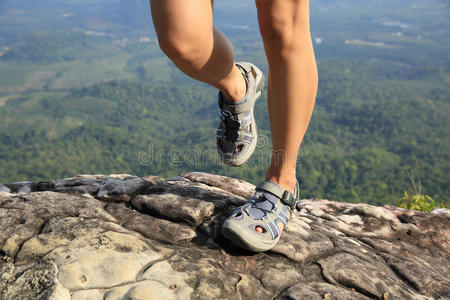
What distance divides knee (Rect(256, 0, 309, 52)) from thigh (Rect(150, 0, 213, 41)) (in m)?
0.27

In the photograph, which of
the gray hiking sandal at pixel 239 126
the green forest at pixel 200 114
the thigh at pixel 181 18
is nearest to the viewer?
the thigh at pixel 181 18

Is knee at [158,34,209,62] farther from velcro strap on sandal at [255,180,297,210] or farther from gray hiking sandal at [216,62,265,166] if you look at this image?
velcro strap on sandal at [255,180,297,210]

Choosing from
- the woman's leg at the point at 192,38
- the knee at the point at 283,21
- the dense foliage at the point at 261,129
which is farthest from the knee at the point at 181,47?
the dense foliage at the point at 261,129

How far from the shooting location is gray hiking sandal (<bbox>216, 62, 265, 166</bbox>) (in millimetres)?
2064

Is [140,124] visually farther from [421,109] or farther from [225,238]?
[225,238]

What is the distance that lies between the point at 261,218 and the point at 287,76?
0.67m

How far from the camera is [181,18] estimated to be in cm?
138

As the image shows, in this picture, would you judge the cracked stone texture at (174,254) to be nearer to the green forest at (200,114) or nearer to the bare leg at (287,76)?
the bare leg at (287,76)

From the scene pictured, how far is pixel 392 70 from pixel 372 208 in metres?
140

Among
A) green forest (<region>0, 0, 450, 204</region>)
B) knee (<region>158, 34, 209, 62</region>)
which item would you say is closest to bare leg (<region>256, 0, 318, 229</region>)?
knee (<region>158, 34, 209, 62</region>)

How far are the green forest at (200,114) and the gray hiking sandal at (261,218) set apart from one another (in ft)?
5.44

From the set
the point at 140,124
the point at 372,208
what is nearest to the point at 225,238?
the point at 372,208

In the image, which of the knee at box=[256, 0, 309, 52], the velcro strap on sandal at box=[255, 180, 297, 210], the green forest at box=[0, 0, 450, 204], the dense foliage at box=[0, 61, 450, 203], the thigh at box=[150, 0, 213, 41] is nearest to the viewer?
the thigh at box=[150, 0, 213, 41]

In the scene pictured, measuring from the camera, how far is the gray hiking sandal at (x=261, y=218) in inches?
62.8
